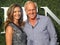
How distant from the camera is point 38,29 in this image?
4035mm

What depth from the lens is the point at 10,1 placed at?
30.0 feet

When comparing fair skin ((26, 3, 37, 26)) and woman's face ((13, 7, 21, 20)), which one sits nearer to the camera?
fair skin ((26, 3, 37, 26))

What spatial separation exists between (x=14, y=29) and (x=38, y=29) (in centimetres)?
37

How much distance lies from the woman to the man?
4.2 inches

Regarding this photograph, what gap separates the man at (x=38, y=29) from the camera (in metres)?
4.01

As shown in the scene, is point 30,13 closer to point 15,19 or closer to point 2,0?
point 15,19

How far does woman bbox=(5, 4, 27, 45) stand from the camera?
4.10 metres

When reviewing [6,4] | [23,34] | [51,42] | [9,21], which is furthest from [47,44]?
[6,4]

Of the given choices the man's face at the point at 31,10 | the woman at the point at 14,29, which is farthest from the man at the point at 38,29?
the woman at the point at 14,29

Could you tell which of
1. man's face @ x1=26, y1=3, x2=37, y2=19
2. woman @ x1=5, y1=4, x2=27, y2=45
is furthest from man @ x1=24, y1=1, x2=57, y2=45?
woman @ x1=5, y1=4, x2=27, y2=45

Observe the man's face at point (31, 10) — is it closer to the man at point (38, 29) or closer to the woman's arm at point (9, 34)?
the man at point (38, 29)

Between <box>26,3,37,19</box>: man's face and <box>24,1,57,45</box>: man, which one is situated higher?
<box>26,3,37,19</box>: man's face

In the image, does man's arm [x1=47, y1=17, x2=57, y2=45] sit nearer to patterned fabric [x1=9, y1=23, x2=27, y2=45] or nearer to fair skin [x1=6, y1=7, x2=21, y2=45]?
patterned fabric [x1=9, y1=23, x2=27, y2=45]

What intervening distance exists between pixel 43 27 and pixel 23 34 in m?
0.32
